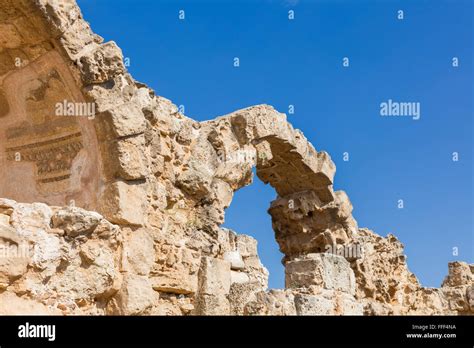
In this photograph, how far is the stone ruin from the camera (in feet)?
16.6

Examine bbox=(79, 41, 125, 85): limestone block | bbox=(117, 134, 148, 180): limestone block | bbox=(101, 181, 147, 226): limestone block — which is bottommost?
bbox=(101, 181, 147, 226): limestone block

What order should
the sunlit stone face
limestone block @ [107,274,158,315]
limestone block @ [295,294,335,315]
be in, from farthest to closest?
limestone block @ [295,294,335,315] < the sunlit stone face < limestone block @ [107,274,158,315]

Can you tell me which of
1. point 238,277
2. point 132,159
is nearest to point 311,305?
point 238,277

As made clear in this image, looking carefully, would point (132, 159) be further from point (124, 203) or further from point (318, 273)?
point (318, 273)

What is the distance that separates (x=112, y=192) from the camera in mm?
5934

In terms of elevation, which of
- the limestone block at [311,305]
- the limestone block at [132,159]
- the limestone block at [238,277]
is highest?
the limestone block at [132,159]

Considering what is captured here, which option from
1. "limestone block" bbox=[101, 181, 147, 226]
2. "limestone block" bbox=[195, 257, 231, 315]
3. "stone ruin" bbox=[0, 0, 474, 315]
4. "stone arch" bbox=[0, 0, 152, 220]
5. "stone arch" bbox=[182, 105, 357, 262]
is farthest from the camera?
"stone arch" bbox=[182, 105, 357, 262]

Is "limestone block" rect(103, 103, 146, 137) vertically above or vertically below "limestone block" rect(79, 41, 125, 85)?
below

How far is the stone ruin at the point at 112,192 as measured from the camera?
16.6 feet

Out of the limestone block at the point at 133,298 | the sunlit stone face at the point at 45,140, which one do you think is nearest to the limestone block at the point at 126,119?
the sunlit stone face at the point at 45,140

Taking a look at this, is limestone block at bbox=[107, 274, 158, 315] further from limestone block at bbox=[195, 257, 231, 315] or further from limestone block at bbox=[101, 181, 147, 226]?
limestone block at bbox=[195, 257, 231, 315]

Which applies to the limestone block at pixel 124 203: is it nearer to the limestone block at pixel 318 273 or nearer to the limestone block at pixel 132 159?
the limestone block at pixel 132 159

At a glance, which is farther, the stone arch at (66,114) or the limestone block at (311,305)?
the limestone block at (311,305)

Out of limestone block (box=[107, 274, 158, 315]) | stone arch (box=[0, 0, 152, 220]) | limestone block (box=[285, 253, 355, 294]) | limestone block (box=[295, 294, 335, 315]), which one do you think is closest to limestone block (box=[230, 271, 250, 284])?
limestone block (box=[285, 253, 355, 294])
